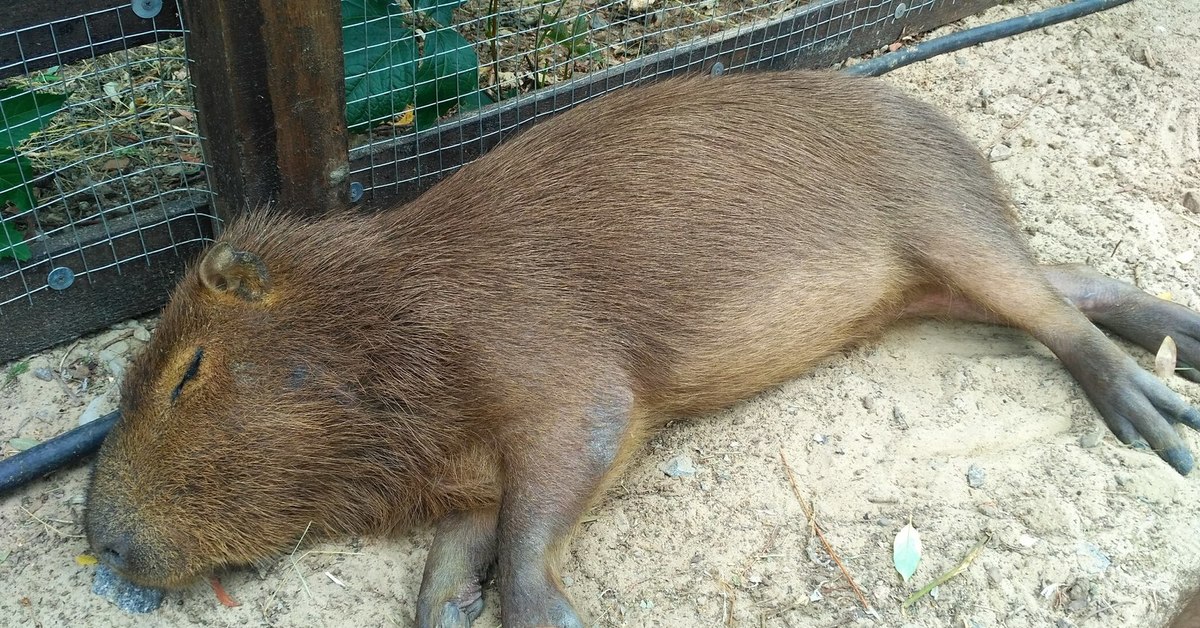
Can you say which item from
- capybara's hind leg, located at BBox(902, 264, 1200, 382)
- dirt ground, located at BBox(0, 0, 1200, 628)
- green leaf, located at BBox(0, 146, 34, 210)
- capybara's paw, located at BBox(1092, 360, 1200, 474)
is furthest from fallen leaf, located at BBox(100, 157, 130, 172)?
capybara's paw, located at BBox(1092, 360, 1200, 474)

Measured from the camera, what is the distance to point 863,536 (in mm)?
2529

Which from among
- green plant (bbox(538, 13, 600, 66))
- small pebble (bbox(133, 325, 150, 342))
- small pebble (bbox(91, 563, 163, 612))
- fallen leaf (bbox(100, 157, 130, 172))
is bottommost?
small pebble (bbox(91, 563, 163, 612))

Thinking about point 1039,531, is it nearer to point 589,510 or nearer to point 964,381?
point 964,381

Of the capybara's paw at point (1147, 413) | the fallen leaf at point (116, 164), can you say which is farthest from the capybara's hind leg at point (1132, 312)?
the fallen leaf at point (116, 164)

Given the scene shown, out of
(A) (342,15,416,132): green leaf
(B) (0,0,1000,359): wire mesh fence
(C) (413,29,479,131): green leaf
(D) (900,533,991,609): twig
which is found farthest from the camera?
(C) (413,29,479,131): green leaf

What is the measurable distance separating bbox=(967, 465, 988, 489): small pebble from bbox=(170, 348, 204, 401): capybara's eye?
194 centimetres

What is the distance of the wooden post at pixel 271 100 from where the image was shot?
93.2 inches

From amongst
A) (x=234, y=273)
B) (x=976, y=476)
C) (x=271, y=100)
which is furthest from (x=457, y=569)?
(x=976, y=476)

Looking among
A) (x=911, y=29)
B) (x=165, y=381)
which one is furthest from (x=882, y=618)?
(x=911, y=29)

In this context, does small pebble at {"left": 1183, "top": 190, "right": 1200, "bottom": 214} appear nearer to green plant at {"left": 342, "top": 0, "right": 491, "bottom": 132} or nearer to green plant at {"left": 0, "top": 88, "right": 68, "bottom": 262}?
green plant at {"left": 342, "top": 0, "right": 491, "bottom": 132}

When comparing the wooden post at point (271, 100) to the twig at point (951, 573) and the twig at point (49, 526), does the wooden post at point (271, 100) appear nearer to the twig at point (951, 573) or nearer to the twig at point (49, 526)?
the twig at point (49, 526)

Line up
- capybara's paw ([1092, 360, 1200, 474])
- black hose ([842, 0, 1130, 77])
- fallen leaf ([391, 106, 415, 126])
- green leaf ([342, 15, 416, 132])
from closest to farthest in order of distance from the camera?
capybara's paw ([1092, 360, 1200, 474])
green leaf ([342, 15, 416, 132])
fallen leaf ([391, 106, 415, 126])
black hose ([842, 0, 1130, 77])

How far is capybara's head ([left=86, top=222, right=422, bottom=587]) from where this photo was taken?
2.31m

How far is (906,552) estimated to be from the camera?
2.47m
